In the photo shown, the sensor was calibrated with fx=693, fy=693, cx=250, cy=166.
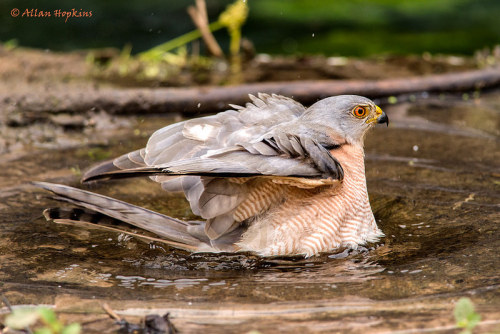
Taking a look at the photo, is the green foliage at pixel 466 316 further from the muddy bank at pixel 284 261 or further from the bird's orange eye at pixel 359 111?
the bird's orange eye at pixel 359 111

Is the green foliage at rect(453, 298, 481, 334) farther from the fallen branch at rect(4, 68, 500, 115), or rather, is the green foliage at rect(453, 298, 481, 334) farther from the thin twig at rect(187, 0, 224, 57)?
A: the thin twig at rect(187, 0, 224, 57)

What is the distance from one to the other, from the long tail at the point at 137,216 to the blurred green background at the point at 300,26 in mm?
6370

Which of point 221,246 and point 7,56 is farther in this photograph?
point 7,56

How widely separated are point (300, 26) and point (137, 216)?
8347mm

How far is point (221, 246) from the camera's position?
3791mm

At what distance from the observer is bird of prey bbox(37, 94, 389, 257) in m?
3.44

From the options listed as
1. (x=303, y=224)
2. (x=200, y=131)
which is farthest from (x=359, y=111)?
(x=200, y=131)

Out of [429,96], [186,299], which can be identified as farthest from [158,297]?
[429,96]

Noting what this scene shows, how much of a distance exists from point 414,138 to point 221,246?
2478 millimetres

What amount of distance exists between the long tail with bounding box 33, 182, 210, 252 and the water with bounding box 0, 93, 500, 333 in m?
0.07

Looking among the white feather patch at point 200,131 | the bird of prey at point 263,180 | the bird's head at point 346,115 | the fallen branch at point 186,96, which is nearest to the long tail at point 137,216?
the bird of prey at point 263,180

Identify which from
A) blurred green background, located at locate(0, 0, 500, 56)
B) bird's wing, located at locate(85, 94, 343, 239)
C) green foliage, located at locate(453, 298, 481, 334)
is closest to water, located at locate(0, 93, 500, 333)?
green foliage, located at locate(453, 298, 481, 334)

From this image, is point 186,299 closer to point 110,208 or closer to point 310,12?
point 110,208

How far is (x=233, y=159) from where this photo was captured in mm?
3377
